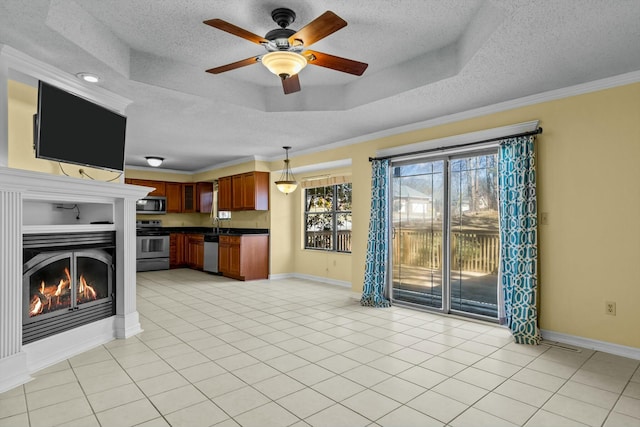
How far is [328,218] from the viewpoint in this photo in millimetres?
7336

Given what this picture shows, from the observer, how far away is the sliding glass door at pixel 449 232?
4383 millimetres

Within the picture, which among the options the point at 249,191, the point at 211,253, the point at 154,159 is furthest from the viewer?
the point at 211,253

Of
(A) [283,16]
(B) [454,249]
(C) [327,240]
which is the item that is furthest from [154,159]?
(B) [454,249]

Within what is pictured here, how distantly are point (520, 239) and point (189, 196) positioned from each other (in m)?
8.12

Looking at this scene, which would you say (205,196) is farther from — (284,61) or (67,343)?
(284,61)

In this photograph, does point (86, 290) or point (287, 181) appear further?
point (287, 181)

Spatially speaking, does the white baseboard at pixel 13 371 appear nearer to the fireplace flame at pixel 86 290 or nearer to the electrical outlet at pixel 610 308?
the fireplace flame at pixel 86 290

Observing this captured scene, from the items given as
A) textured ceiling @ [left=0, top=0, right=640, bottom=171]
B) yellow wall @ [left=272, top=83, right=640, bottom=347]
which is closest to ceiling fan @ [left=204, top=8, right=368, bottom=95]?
textured ceiling @ [left=0, top=0, right=640, bottom=171]

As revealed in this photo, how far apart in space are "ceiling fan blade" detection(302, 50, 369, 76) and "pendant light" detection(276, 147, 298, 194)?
378cm

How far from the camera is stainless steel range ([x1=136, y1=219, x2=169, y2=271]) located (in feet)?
27.6

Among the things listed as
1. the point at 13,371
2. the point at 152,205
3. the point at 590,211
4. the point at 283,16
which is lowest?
the point at 13,371

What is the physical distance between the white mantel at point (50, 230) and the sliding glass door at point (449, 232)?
3476mm

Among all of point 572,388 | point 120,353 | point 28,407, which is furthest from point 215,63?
point 572,388

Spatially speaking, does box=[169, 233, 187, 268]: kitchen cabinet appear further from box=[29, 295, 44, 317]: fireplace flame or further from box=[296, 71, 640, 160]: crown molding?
box=[29, 295, 44, 317]: fireplace flame
